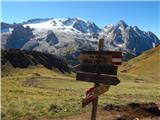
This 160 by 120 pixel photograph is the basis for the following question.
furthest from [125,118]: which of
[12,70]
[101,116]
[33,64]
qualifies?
[33,64]

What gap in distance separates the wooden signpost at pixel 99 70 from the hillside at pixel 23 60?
133 meters

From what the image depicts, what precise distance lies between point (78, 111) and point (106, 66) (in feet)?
40.4

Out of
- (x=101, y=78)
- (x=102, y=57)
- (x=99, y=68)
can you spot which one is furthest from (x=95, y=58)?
(x=101, y=78)

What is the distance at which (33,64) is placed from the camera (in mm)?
176625

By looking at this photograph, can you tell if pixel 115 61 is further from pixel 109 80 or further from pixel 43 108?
pixel 43 108

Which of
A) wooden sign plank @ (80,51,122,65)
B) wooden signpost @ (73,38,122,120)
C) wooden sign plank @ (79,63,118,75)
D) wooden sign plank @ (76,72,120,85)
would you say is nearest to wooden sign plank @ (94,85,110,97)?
wooden signpost @ (73,38,122,120)

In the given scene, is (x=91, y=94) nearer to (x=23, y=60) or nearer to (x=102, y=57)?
(x=102, y=57)

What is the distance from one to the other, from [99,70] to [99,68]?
11 centimetres

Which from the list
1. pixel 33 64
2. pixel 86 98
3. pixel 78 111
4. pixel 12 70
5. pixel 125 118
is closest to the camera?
pixel 86 98

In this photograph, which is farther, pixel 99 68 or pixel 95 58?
pixel 95 58

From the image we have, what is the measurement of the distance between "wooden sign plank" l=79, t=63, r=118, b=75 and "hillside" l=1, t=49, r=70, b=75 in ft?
437

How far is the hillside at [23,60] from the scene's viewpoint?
16550 cm

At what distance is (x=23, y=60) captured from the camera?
174 metres

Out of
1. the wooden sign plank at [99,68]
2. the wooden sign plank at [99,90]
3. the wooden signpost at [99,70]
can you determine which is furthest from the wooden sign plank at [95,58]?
the wooden sign plank at [99,90]
